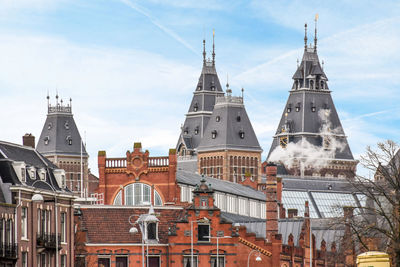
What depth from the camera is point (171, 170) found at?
486ft

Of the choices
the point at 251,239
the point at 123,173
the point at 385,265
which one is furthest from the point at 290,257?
the point at 385,265

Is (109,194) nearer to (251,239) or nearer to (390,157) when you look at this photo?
(251,239)

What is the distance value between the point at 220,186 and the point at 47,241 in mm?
72422

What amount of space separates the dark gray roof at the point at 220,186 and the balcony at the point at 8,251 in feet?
200

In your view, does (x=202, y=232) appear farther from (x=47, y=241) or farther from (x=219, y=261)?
(x=47, y=241)

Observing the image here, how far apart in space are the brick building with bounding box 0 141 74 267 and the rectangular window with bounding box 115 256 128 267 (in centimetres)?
2128

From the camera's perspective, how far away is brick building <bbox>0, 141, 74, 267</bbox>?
88.9m

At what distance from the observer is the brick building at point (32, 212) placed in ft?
292

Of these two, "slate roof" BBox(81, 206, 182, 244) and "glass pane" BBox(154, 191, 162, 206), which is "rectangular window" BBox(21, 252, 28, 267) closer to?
"slate roof" BBox(81, 206, 182, 244)

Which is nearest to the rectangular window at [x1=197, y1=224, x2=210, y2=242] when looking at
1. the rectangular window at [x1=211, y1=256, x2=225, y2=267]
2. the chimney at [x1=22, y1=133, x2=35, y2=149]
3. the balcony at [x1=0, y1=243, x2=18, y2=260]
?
the rectangular window at [x1=211, y1=256, x2=225, y2=267]

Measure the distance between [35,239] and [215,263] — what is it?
116 ft

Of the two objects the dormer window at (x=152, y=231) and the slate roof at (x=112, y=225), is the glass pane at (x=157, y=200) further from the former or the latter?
the dormer window at (x=152, y=231)

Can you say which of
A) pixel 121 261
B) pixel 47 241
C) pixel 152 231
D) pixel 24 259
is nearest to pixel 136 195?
pixel 152 231

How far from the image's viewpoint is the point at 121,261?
122812 mm
